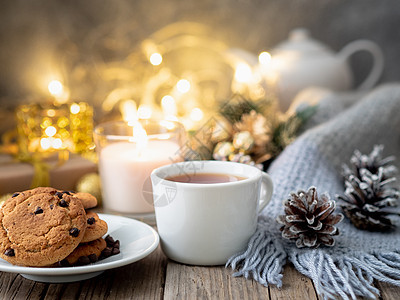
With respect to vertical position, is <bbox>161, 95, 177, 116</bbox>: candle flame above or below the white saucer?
above

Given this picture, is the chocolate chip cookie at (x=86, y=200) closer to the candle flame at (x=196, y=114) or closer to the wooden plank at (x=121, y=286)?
the wooden plank at (x=121, y=286)

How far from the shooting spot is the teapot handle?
1538 mm

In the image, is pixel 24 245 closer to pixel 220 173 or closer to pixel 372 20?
pixel 220 173

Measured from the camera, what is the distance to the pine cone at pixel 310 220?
2.19 ft

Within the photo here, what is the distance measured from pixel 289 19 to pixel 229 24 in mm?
211

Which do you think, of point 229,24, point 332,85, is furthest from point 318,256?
point 229,24

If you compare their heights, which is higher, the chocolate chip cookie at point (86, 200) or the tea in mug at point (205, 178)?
the tea in mug at point (205, 178)

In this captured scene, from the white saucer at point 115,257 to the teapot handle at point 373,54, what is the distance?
1066 millimetres

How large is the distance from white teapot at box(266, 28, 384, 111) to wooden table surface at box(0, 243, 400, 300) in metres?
0.87

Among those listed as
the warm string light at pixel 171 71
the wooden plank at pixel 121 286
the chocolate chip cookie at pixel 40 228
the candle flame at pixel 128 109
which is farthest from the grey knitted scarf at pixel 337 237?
the candle flame at pixel 128 109

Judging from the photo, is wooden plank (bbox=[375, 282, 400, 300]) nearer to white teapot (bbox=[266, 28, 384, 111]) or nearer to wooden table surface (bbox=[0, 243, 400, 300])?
wooden table surface (bbox=[0, 243, 400, 300])

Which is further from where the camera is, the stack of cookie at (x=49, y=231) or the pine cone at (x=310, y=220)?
the pine cone at (x=310, y=220)

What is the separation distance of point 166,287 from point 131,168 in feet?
0.87

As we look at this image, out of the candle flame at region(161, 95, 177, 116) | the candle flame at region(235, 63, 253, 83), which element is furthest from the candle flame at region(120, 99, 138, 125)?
the candle flame at region(235, 63, 253, 83)
